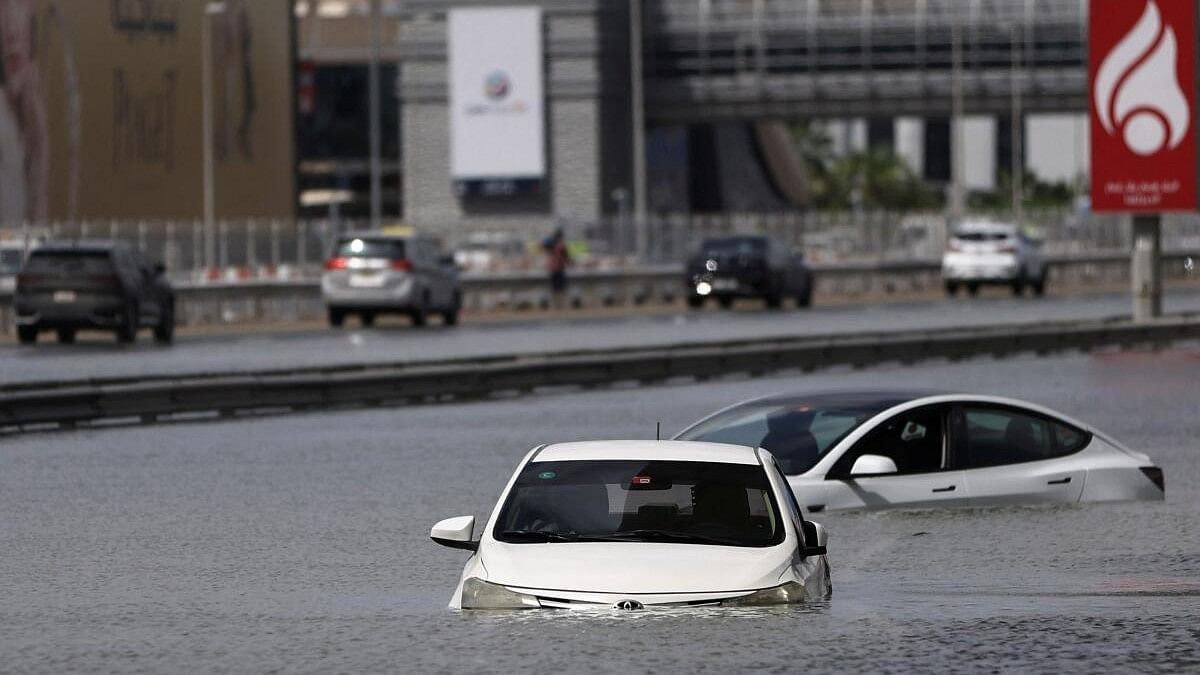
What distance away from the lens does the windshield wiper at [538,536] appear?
9578mm

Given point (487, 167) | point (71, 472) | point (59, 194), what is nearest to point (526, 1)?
point (487, 167)

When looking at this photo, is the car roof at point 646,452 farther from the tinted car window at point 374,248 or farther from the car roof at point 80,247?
the tinted car window at point 374,248

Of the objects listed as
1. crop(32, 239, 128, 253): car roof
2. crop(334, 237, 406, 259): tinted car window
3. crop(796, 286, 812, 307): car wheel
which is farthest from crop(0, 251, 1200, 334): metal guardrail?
crop(32, 239, 128, 253): car roof

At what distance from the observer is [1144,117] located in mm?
41438

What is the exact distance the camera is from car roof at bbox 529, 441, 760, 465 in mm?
10016

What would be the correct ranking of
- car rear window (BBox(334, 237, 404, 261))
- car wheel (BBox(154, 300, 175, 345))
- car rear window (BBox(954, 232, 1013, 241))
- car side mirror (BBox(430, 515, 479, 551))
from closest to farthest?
1. car side mirror (BBox(430, 515, 479, 551))
2. car wheel (BBox(154, 300, 175, 345))
3. car rear window (BBox(334, 237, 404, 261))
4. car rear window (BBox(954, 232, 1013, 241))

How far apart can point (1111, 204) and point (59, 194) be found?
158 feet

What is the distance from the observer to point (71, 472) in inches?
770

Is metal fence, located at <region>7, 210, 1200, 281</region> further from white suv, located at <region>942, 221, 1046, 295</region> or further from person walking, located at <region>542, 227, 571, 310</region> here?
white suv, located at <region>942, 221, 1046, 295</region>

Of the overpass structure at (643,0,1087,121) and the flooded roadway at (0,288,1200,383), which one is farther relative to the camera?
the overpass structure at (643,0,1087,121)

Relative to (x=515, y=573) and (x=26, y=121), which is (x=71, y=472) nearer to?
(x=515, y=573)

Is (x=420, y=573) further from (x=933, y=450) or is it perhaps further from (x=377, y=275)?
(x=377, y=275)

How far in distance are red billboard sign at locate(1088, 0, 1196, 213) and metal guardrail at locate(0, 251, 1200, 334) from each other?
17.3 m

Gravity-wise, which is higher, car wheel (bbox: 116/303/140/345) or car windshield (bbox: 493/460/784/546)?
car windshield (bbox: 493/460/784/546)
